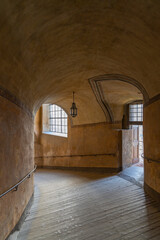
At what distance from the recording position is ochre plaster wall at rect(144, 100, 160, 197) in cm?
470

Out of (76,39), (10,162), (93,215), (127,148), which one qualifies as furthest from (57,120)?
(10,162)

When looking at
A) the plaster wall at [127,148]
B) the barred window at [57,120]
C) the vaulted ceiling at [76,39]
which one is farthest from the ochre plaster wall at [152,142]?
the barred window at [57,120]

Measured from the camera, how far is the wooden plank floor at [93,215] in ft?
11.2

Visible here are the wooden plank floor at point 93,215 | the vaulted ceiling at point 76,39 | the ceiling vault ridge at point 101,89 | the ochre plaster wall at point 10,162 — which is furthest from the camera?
the ceiling vault ridge at point 101,89

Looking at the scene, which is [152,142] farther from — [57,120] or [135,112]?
[57,120]

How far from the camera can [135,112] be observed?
9883 mm

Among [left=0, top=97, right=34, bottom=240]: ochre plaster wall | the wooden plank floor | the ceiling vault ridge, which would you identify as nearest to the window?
the ceiling vault ridge

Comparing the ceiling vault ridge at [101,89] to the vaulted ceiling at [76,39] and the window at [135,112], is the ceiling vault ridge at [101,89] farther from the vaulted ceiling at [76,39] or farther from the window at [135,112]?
the window at [135,112]

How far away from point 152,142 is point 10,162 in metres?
4.03

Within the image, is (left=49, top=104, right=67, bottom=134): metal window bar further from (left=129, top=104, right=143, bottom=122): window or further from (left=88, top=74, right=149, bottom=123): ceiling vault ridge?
(left=129, top=104, right=143, bottom=122): window

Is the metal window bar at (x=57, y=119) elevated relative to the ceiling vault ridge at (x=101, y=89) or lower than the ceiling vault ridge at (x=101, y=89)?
lower

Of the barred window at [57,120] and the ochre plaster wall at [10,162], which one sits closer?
the ochre plaster wall at [10,162]

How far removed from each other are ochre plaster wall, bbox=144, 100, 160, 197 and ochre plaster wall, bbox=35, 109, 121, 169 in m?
3.81

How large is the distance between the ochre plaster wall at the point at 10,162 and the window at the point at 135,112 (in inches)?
291
